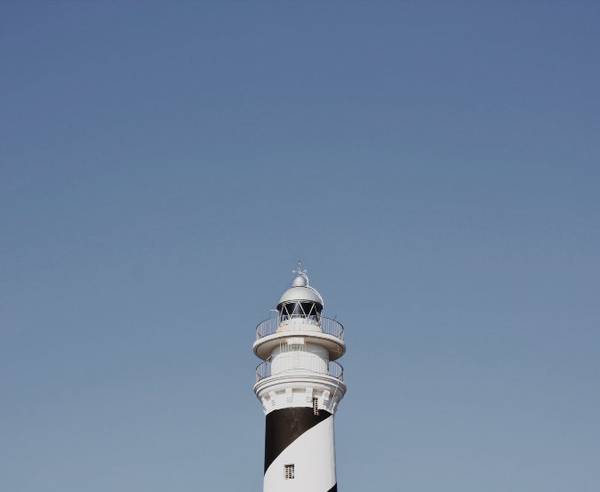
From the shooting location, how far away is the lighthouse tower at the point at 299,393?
124 ft

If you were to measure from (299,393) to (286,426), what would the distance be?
1.45m

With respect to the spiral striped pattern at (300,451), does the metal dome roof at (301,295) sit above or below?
above

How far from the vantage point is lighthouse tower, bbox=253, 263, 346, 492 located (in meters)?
37.8

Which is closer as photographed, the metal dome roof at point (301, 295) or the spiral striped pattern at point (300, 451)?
the spiral striped pattern at point (300, 451)

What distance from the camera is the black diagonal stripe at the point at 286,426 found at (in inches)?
1500

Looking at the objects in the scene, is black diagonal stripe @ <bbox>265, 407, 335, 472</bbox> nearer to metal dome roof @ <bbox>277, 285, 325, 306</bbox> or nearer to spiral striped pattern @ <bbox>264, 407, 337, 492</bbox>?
spiral striped pattern @ <bbox>264, 407, 337, 492</bbox>

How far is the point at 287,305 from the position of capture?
40781 millimetres

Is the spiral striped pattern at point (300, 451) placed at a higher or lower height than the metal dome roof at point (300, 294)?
lower

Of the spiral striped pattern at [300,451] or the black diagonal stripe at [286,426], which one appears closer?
the spiral striped pattern at [300,451]

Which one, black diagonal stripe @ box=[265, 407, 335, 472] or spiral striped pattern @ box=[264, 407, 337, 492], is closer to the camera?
spiral striped pattern @ box=[264, 407, 337, 492]

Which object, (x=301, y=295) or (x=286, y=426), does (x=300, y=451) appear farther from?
(x=301, y=295)

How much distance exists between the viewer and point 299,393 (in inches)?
1523

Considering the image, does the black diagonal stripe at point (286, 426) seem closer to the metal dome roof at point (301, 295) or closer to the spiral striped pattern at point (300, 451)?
the spiral striped pattern at point (300, 451)

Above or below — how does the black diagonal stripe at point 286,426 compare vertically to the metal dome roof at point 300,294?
below
